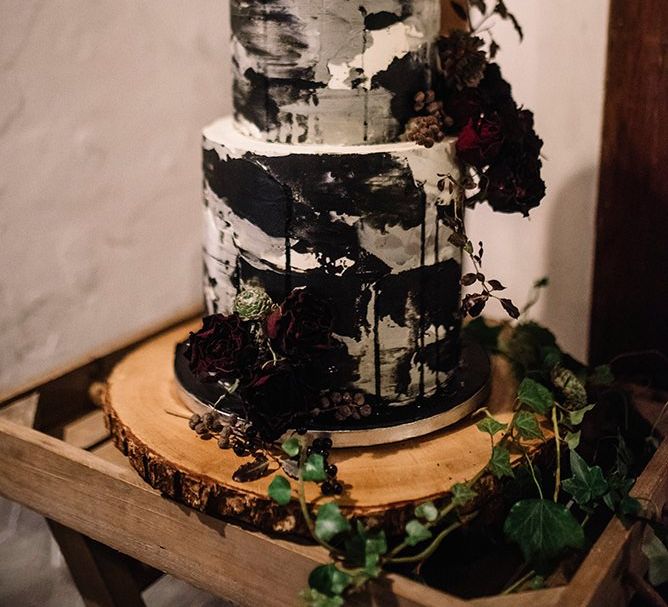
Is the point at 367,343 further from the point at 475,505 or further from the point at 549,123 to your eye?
the point at 549,123

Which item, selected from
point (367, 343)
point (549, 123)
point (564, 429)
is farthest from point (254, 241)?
point (549, 123)

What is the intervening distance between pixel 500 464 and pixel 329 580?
209 mm

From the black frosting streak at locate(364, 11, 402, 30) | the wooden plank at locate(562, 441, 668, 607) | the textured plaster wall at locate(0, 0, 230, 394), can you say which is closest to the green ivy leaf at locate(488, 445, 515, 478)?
the wooden plank at locate(562, 441, 668, 607)

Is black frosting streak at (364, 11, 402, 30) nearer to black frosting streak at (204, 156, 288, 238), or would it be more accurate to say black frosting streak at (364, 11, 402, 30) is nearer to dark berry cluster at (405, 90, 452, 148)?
dark berry cluster at (405, 90, 452, 148)

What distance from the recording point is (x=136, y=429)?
35.1 inches

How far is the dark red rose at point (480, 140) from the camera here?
0.86 m

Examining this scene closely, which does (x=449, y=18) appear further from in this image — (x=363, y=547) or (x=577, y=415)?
(x=363, y=547)

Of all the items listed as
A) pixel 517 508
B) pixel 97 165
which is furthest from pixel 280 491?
pixel 97 165

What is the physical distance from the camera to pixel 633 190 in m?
1.16

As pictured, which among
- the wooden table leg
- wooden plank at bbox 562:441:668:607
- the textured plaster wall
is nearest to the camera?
wooden plank at bbox 562:441:668:607

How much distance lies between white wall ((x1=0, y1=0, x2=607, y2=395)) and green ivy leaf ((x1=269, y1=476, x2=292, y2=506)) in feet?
1.88

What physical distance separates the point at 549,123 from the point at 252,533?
922mm

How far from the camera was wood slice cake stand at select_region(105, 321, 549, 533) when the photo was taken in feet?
2.53

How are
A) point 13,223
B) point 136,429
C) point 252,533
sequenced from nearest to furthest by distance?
point 252,533 → point 136,429 → point 13,223
